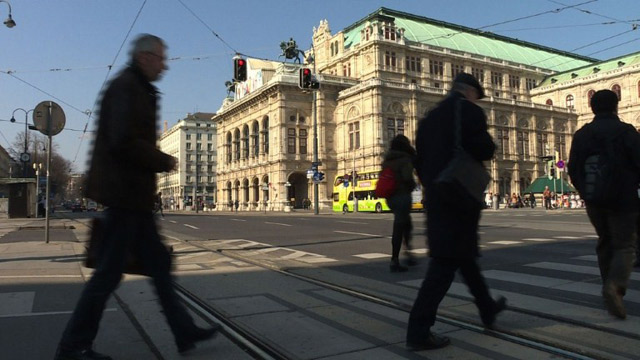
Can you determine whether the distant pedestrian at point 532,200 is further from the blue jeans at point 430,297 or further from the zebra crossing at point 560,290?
the blue jeans at point 430,297

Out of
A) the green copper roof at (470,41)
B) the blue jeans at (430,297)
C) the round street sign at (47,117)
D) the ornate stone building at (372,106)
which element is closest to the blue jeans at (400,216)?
the blue jeans at (430,297)

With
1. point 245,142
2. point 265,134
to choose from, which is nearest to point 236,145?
point 245,142

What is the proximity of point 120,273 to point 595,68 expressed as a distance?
9073 cm

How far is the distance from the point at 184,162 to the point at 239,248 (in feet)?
376

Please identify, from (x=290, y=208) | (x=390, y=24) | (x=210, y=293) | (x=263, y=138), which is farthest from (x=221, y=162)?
(x=210, y=293)

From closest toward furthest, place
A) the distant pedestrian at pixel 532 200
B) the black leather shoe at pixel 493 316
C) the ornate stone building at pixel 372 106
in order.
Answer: the black leather shoe at pixel 493 316, the distant pedestrian at pixel 532 200, the ornate stone building at pixel 372 106

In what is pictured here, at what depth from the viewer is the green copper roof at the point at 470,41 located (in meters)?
71.8

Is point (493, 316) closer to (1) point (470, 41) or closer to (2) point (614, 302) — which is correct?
(2) point (614, 302)

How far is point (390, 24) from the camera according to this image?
66.1m

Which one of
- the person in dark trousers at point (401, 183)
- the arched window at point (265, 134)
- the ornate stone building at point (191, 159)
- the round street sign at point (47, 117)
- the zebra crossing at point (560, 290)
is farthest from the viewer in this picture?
the ornate stone building at point (191, 159)

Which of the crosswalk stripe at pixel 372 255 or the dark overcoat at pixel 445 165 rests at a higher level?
the dark overcoat at pixel 445 165

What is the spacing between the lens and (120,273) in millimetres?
3107

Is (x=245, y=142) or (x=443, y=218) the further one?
(x=245, y=142)

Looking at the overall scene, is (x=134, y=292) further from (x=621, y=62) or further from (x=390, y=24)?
(x=621, y=62)
